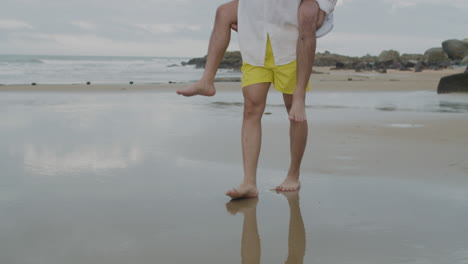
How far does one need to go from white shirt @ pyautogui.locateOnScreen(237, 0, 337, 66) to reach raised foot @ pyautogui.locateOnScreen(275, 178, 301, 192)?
635 mm

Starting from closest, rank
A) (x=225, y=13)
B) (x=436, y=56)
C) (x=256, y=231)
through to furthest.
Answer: (x=256, y=231) → (x=225, y=13) → (x=436, y=56)

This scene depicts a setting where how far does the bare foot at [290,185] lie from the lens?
122 inches

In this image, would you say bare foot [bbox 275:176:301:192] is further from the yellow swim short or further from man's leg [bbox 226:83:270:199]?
the yellow swim short

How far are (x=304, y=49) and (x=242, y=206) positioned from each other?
0.86 meters

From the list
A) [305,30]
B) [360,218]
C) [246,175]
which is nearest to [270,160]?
[246,175]

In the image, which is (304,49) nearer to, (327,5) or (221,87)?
(327,5)

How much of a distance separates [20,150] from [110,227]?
2154mm

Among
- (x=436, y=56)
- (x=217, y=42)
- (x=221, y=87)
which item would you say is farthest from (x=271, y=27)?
(x=436, y=56)

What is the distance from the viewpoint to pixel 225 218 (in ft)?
8.54

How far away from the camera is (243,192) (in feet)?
9.56

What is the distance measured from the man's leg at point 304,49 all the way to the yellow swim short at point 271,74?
123 mm

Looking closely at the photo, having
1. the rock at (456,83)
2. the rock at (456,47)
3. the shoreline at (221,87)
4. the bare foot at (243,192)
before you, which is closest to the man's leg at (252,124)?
the bare foot at (243,192)

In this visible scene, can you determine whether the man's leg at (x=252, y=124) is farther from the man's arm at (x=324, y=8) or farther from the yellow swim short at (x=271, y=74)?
the man's arm at (x=324, y=8)

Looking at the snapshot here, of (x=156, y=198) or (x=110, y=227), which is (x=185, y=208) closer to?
(x=156, y=198)
